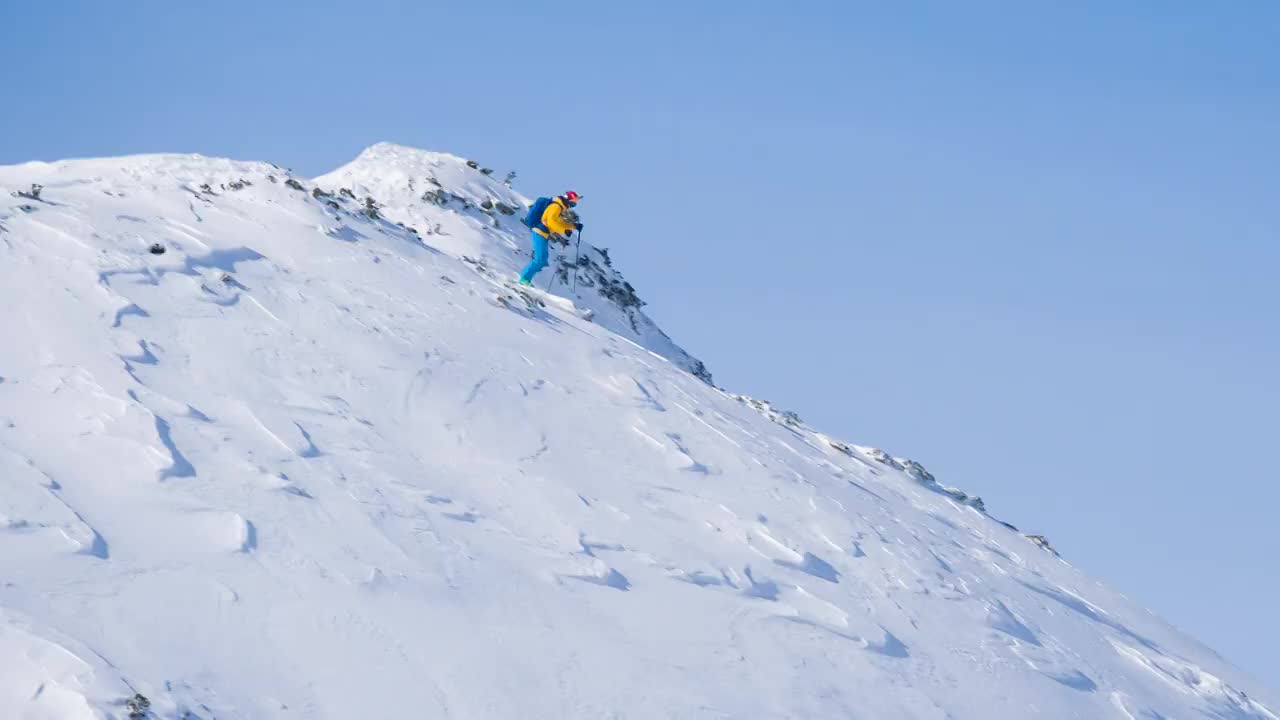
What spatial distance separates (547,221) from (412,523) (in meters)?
12.4

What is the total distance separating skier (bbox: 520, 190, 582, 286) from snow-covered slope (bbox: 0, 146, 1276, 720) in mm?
2685

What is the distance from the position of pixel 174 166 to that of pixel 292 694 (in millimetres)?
14065

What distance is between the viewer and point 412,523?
1340 centimetres

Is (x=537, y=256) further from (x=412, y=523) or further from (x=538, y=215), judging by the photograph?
(x=412, y=523)

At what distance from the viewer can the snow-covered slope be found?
10.9 metres

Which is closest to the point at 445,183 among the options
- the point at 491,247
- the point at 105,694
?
the point at 491,247

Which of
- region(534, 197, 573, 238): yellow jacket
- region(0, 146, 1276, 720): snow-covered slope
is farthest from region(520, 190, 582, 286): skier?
region(0, 146, 1276, 720): snow-covered slope

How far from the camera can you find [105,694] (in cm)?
939

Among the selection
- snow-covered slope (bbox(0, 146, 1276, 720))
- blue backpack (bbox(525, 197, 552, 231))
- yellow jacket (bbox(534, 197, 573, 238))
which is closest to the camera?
snow-covered slope (bbox(0, 146, 1276, 720))

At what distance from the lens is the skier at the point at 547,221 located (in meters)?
25.0

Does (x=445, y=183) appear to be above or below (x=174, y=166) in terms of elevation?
above

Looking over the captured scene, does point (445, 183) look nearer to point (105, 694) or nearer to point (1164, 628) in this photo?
point (1164, 628)

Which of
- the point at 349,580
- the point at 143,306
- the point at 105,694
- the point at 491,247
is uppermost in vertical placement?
the point at 491,247

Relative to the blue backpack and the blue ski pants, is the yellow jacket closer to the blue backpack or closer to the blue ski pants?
the blue backpack
